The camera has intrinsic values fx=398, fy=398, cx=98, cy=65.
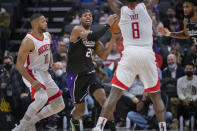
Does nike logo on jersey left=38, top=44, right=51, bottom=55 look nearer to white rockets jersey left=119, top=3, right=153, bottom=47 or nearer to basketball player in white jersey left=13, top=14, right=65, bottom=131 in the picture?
basketball player in white jersey left=13, top=14, right=65, bottom=131

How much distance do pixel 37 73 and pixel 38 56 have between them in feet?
0.95

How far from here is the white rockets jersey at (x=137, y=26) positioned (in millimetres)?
5672

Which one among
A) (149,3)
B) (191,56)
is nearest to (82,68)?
(149,3)

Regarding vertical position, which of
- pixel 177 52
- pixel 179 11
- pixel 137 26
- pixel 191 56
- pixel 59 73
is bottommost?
pixel 59 73

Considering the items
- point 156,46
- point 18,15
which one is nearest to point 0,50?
point 18,15

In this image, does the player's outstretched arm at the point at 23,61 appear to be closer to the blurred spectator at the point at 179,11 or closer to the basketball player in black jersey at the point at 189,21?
the basketball player in black jersey at the point at 189,21

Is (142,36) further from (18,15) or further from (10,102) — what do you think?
(18,15)

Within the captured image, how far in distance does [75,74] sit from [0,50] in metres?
6.02

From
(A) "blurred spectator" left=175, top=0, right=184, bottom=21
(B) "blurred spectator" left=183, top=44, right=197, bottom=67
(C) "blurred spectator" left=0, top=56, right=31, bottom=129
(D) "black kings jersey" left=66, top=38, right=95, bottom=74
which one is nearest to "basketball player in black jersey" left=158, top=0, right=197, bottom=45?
(D) "black kings jersey" left=66, top=38, right=95, bottom=74

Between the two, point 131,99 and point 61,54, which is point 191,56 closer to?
point 131,99

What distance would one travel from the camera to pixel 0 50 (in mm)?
12164

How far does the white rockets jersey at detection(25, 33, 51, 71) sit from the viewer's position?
6691 mm

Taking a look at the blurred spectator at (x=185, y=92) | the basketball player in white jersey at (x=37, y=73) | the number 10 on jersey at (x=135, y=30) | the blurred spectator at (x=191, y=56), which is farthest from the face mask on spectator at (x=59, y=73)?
the number 10 on jersey at (x=135, y=30)

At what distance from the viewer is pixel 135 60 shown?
557cm
